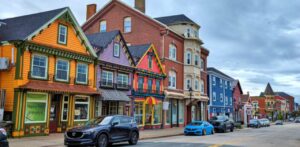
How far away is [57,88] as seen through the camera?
21938 millimetres

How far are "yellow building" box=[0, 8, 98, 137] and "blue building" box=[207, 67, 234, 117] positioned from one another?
29617 mm

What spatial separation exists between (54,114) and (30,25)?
252 inches

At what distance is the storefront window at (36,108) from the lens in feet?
67.8

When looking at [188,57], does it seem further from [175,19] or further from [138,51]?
[138,51]

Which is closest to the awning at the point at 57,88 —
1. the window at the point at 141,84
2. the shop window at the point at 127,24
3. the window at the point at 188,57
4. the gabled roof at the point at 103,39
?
the gabled roof at the point at 103,39

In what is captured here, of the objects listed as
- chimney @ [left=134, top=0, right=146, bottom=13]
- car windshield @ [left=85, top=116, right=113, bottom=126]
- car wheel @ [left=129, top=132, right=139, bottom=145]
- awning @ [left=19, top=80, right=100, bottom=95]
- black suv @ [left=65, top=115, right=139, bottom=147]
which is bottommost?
car wheel @ [left=129, top=132, right=139, bottom=145]

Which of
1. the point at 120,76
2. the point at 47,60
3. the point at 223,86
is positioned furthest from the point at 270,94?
the point at 47,60

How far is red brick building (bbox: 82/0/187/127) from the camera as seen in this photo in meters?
37.3

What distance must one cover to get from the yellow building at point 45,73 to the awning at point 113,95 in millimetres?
855

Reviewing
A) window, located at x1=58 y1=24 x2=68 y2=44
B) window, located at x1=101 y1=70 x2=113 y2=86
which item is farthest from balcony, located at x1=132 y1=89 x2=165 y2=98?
window, located at x1=58 y1=24 x2=68 y2=44

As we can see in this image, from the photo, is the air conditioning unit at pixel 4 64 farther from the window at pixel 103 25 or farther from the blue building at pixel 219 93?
the blue building at pixel 219 93

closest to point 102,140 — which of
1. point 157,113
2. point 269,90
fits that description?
point 157,113

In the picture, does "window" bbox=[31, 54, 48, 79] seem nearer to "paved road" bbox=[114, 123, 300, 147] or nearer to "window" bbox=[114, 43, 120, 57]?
"window" bbox=[114, 43, 120, 57]

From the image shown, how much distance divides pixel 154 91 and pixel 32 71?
15.6 m
